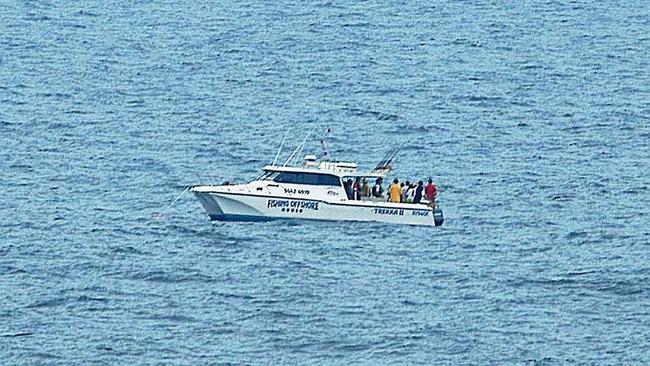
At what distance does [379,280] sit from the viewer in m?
75.6

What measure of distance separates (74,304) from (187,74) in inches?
2003

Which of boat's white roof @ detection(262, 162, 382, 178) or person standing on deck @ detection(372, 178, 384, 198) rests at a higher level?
boat's white roof @ detection(262, 162, 382, 178)

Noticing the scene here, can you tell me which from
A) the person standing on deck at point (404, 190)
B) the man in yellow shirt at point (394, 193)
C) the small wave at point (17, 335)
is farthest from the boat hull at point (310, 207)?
the small wave at point (17, 335)

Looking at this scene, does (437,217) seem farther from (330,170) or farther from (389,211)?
(330,170)

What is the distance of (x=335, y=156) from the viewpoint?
323 ft

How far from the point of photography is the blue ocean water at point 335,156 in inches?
2749

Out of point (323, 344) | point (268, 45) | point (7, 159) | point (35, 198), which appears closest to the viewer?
point (323, 344)

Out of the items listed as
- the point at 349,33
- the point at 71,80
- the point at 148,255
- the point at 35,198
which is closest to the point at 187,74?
the point at 71,80

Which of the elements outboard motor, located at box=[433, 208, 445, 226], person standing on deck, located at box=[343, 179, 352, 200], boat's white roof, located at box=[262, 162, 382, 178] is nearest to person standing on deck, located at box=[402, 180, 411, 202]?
boat's white roof, located at box=[262, 162, 382, 178]

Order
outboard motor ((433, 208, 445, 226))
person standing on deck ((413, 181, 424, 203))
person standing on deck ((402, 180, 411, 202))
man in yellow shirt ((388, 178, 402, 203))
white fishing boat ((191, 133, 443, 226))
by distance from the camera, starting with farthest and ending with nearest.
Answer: person standing on deck ((402, 180, 411, 202)) → man in yellow shirt ((388, 178, 402, 203)) → person standing on deck ((413, 181, 424, 203)) → white fishing boat ((191, 133, 443, 226)) → outboard motor ((433, 208, 445, 226))

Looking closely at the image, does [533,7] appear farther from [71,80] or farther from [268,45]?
[71,80]

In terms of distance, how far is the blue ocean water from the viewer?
229 feet

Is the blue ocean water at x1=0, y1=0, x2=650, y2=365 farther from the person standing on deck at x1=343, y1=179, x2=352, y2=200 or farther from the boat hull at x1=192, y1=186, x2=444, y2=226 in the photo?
the person standing on deck at x1=343, y1=179, x2=352, y2=200

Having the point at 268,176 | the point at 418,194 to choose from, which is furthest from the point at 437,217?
the point at 268,176
